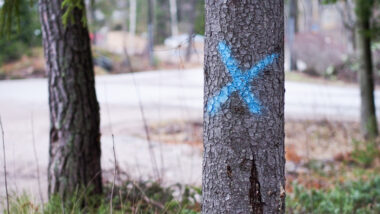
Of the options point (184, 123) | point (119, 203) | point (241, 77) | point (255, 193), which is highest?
point (241, 77)

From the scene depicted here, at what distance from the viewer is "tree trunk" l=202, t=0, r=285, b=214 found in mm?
1985

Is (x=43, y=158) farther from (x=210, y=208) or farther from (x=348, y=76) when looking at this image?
(x=348, y=76)

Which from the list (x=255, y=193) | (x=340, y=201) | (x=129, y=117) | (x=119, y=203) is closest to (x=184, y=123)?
(x=129, y=117)

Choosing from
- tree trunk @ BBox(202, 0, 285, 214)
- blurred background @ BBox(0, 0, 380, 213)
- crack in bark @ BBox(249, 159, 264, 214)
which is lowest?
blurred background @ BBox(0, 0, 380, 213)

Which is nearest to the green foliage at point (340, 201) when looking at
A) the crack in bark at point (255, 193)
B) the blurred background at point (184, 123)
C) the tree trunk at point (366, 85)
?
the blurred background at point (184, 123)

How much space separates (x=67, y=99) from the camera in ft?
12.4

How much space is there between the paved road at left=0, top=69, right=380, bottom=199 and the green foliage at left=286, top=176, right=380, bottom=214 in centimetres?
105

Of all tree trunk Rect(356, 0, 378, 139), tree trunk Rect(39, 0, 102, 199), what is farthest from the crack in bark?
tree trunk Rect(356, 0, 378, 139)

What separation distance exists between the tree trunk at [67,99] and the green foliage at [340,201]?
6.18ft

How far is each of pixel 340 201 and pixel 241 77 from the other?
2.77 meters

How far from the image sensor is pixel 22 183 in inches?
183

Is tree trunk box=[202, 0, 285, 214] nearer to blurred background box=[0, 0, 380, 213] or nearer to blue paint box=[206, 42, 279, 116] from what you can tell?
blue paint box=[206, 42, 279, 116]

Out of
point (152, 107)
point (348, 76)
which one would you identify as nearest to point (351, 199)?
point (152, 107)

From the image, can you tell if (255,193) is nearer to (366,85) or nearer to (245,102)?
(245,102)
